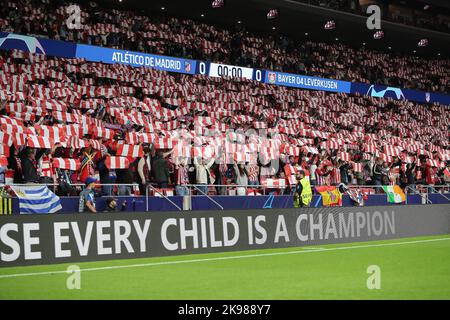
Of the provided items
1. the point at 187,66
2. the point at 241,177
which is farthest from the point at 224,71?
the point at 241,177

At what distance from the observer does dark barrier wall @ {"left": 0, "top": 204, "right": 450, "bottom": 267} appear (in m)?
12.1

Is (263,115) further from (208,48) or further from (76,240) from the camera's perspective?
(76,240)

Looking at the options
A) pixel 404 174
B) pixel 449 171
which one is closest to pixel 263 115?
pixel 404 174

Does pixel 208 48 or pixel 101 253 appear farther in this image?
pixel 208 48

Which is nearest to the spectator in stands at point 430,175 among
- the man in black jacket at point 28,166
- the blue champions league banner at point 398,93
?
the blue champions league banner at point 398,93

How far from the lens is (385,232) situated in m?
19.4

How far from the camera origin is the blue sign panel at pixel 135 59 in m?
29.3

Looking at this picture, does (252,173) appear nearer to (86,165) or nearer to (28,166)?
(86,165)

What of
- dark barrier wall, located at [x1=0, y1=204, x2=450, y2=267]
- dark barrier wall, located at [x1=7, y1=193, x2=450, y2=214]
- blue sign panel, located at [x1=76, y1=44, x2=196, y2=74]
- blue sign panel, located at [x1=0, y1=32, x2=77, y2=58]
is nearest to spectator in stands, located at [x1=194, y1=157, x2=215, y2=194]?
dark barrier wall, located at [x1=7, y1=193, x2=450, y2=214]

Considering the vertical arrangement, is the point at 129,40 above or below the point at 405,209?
above

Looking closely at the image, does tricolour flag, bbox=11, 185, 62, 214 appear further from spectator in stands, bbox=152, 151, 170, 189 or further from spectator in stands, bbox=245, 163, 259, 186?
spectator in stands, bbox=245, 163, 259, 186

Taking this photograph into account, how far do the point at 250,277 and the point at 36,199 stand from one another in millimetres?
6823

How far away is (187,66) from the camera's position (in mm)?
33219
